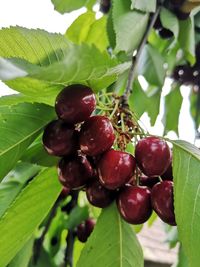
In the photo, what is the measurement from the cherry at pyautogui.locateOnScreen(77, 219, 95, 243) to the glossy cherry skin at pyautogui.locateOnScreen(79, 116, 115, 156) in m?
0.96

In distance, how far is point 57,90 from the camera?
83cm

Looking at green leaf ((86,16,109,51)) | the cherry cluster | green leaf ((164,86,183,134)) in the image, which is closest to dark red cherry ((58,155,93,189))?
the cherry cluster

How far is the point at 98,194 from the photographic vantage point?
0.89 m

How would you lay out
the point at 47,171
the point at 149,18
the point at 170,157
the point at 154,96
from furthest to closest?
the point at 154,96
the point at 149,18
the point at 47,171
the point at 170,157

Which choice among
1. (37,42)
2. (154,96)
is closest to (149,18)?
(154,96)

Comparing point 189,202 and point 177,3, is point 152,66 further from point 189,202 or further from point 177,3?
point 189,202

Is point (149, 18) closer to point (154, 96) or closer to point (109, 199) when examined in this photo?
point (154, 96)

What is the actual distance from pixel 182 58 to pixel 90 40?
1.35 ft

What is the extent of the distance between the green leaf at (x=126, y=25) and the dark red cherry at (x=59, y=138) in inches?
13.2

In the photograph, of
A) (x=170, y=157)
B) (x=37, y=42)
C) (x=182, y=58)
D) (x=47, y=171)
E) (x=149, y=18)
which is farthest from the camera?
(x=182, y=58)

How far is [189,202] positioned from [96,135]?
177 mm

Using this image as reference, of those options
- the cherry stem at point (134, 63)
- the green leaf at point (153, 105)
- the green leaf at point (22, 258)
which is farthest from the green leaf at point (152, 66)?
the green leaf at point (22, 258)

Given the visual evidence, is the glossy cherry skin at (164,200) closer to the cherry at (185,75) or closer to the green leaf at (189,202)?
the green leaf at (189,202)

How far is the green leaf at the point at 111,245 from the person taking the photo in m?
0.91
